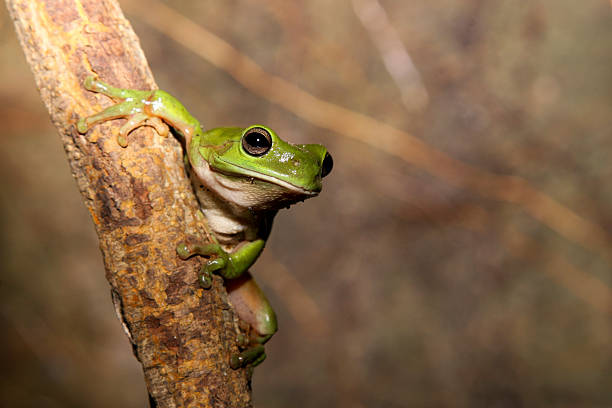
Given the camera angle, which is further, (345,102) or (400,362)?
(400,362)

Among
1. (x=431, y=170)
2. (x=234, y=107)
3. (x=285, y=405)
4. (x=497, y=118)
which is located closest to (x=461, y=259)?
(x=431, y=170)

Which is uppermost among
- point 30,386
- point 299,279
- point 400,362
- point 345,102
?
point 345,102

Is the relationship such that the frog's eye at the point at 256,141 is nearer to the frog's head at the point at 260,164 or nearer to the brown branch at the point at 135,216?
the frog's head at the point at 260,164

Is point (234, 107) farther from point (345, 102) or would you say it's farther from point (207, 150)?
point (207, 150)

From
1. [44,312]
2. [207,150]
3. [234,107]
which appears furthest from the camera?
[44,312]

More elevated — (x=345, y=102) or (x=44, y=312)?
(x=345, y=102)

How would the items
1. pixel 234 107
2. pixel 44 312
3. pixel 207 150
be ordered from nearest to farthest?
pixel 207 150 < pixel 234 107 < pixel 44 312

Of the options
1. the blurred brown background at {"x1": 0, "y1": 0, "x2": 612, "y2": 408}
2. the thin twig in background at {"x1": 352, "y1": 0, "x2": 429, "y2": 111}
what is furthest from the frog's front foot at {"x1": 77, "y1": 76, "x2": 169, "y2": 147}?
the thin twig in background at {"x1": 352, "y1": 0, "x2": 429, "y2": 111}

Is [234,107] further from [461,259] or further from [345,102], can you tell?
A: [461,259]
